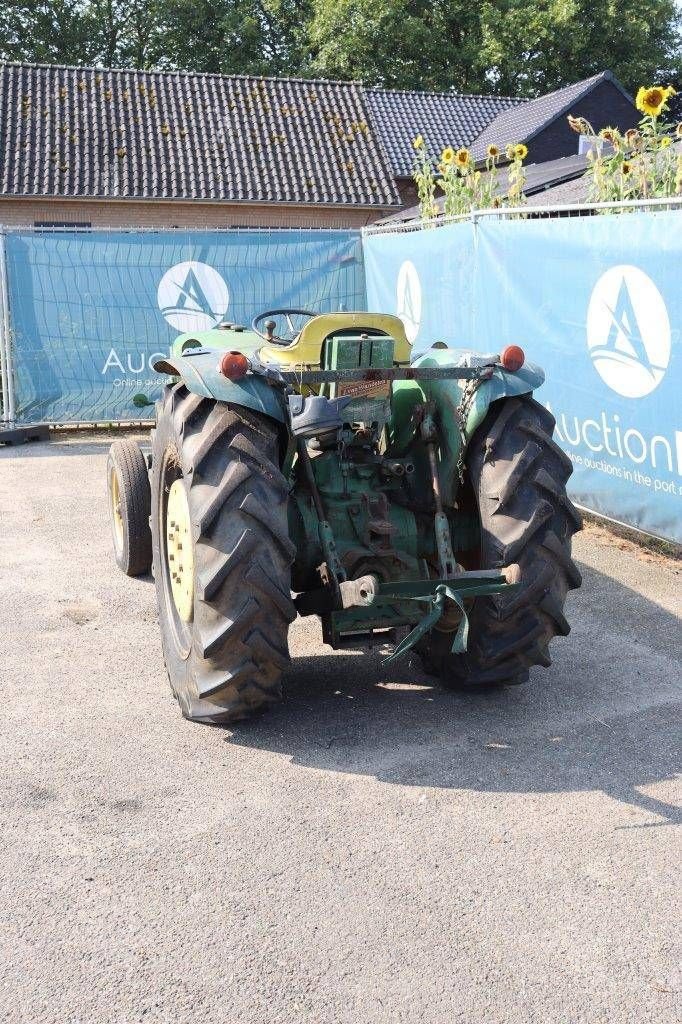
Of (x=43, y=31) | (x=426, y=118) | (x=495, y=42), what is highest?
(x=43, y=31)

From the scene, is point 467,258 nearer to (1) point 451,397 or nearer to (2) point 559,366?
(2) point 559,366

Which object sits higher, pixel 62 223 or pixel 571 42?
pixel 571 42

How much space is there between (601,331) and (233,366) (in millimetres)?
3775

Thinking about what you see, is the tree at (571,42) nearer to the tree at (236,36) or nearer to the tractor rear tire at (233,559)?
the tree at (236,36)

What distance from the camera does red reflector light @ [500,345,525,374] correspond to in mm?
4383

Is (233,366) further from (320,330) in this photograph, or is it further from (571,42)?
(571,42)

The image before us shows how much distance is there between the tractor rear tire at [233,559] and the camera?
3.89 m

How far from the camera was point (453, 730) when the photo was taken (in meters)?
4.29

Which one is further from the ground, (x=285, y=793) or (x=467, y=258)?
(x=467, y=258)

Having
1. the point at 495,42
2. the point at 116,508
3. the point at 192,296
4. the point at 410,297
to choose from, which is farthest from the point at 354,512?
the point at 495,42

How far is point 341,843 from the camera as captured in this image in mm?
3441

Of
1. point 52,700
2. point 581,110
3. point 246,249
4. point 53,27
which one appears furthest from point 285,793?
point 53,27

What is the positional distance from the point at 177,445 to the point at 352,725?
1.36 meters

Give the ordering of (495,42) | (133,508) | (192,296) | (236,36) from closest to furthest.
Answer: (133,508)
(192,296)
(495,42)
(236,36)
